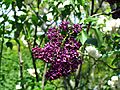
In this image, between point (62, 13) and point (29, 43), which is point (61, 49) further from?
point (29, 43)

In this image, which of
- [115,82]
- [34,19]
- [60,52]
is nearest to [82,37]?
[60,52]

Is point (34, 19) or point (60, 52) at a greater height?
point (34, 19)

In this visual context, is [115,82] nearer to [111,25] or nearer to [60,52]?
[111,25]

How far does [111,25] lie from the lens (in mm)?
2965

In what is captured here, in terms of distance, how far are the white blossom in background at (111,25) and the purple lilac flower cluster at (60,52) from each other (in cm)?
34

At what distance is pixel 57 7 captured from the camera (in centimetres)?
347

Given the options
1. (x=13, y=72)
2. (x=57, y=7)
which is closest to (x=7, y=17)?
(x=57, y=7)

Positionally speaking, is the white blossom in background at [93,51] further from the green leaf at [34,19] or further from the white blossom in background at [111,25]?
the green leaf at [34,19]

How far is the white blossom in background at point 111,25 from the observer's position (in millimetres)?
2920

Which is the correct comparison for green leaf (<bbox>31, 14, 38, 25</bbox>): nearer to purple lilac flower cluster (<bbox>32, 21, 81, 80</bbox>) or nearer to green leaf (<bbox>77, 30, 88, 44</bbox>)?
purple lilac flower cluster (<bbox>32, 21, 81, 80</bbox>)

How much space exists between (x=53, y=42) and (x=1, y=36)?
1.19m

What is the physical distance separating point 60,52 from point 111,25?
0.53 meters

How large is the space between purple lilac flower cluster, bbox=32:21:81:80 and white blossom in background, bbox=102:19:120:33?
13.4 inches

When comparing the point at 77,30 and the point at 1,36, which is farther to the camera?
the point at 1,36
